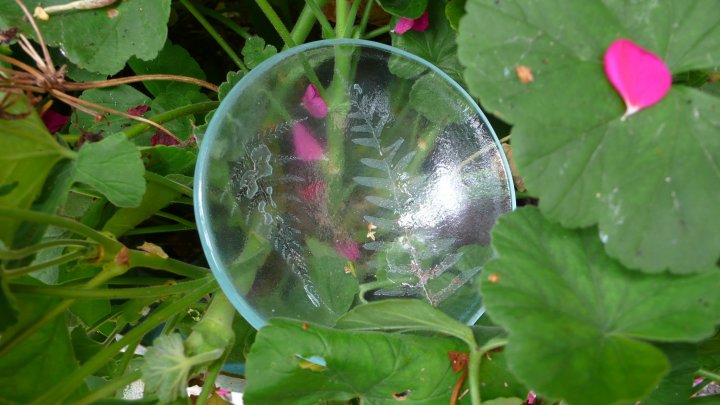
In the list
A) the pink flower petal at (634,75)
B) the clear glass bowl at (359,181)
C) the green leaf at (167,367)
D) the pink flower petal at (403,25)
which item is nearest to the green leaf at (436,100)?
the clear glass bowl at (359,181)

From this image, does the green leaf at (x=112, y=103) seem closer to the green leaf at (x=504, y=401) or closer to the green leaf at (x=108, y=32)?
the green leaf at (x=108, y=32)

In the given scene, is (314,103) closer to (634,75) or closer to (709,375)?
(634,75)

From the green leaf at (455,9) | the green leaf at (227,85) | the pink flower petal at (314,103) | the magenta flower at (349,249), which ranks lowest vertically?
the magenta flower at (349,249)

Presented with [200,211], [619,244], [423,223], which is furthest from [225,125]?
[619,244]

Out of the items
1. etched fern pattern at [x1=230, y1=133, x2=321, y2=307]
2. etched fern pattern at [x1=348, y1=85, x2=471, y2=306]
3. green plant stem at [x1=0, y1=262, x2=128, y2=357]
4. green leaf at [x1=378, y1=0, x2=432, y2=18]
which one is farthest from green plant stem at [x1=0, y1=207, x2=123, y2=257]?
→ green leaf at [x1=378, y1=0, x2=432, y2=18]

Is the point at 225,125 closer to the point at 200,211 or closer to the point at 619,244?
the point at 200,211
